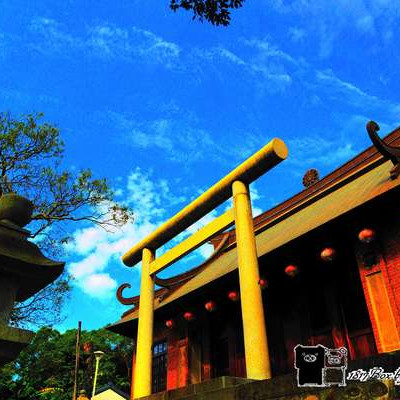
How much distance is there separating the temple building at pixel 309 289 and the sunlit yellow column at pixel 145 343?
4.88 feet

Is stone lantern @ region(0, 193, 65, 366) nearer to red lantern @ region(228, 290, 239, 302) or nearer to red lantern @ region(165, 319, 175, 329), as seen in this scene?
red lantern @ region(228, 290, 239, 302)

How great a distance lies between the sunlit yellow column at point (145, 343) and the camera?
8180 mm

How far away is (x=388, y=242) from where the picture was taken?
293 inches

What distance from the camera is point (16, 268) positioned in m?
4.11

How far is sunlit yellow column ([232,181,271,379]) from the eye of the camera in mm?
5734

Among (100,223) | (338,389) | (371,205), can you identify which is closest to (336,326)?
(371,205)

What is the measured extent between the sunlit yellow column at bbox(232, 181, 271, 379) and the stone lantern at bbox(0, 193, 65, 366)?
9.69 feet

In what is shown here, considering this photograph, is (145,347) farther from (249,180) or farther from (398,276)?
(398,276)

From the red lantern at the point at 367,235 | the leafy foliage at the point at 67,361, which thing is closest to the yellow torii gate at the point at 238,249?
the red lantern at the point at 367,235

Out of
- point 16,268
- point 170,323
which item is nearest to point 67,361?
point 170,323

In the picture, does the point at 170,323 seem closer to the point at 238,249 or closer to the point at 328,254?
the point at 328,254

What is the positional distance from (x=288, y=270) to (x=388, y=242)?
6.47 feet

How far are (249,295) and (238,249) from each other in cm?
83

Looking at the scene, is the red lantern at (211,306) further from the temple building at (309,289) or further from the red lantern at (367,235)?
the red lantern at (367,235)
